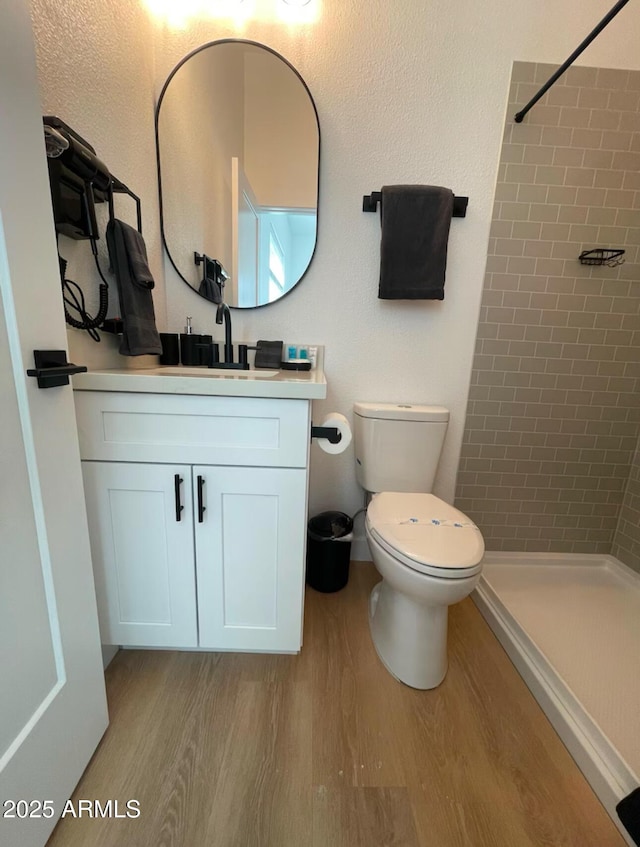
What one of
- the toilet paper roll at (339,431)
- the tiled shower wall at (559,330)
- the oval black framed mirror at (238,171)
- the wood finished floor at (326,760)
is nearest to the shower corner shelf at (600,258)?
the tiled shower wall at (559,330)

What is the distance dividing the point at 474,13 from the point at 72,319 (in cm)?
179

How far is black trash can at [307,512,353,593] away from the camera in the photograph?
57.3 inches

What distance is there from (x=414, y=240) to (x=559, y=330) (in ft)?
2.52

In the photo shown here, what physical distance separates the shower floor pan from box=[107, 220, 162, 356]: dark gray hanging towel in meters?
1.63

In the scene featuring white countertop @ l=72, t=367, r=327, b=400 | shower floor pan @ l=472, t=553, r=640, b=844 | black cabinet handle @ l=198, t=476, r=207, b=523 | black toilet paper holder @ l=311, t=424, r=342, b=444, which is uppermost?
white countertop @ l=72, t=367, r=327, b=400

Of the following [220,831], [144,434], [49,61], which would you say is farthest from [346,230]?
[220,831]

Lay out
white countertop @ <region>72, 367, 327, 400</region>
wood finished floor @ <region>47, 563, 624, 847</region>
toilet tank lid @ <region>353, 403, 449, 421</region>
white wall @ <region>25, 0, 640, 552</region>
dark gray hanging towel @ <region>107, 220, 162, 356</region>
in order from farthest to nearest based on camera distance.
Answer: toilet tank lid @ <region>353, 403, 449, 421</region>, white wall @ <region>25, 0, 640, 552</region>, dark gray hanging towel @ <region>107, 220, 162, 356</region>, white countertop @ <region>72, 367, 327, 400</region>, wood finished floor @ <region>47, 563, 624, 847</region>

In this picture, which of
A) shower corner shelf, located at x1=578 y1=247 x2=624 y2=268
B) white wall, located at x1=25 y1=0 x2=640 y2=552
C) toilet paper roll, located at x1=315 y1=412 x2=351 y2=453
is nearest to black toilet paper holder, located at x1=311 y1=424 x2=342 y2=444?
toilet paper roll, located at x1=315 y1=412 x2=351 y2=453

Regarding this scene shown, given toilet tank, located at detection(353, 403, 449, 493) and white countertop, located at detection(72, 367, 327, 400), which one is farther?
toilet tank, located at detection(353, 403, 449, 493)

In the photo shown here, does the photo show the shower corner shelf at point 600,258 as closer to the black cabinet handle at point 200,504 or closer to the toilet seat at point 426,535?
the toilet seat at point 426,535

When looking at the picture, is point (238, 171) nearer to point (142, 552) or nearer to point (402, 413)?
→ point (402, 413)

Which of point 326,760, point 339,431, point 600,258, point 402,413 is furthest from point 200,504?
point 600,258

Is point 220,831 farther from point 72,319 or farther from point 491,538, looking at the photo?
point 491,538

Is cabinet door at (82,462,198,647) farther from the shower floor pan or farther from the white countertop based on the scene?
the shower floor pan
